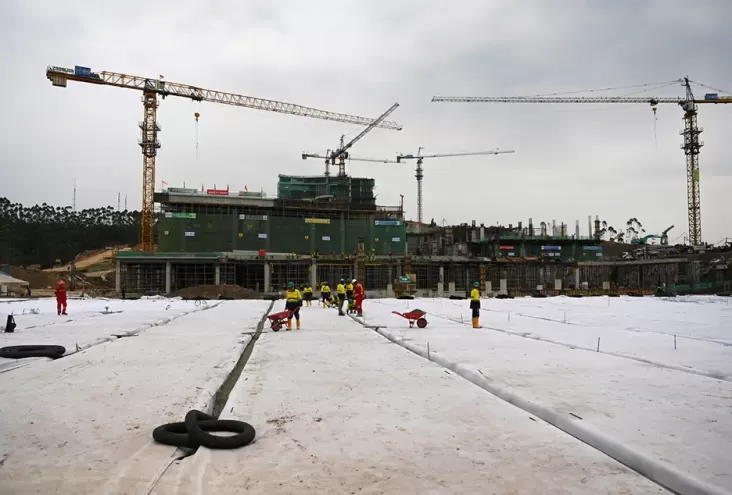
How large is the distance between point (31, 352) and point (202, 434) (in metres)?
7.21

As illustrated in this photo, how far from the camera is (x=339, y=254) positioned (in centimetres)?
6569

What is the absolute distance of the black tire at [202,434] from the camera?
15.8 feet

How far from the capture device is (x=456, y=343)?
12.3m

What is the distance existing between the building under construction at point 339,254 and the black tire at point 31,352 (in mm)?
43329

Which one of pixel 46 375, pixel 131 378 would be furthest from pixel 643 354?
pixel 46 375

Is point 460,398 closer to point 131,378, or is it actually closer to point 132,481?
point 132,481

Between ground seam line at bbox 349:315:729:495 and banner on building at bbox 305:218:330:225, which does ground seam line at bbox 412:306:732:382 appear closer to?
ground seam line at bbox 349:315:729:495

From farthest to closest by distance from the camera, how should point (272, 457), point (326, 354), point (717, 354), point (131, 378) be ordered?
point (326, 354) → point (717, 354) → point (131, 378) → point (272, 457)

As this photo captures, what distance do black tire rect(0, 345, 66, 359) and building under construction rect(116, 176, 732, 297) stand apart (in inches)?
1706

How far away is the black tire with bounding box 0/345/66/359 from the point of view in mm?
9938

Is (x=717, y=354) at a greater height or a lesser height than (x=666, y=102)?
lesser

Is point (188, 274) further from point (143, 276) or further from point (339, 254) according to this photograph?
point (339, 254)

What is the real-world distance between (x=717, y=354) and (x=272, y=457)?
9.61 m

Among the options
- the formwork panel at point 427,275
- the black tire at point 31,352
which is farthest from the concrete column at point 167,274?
the black tire at point 31,352
